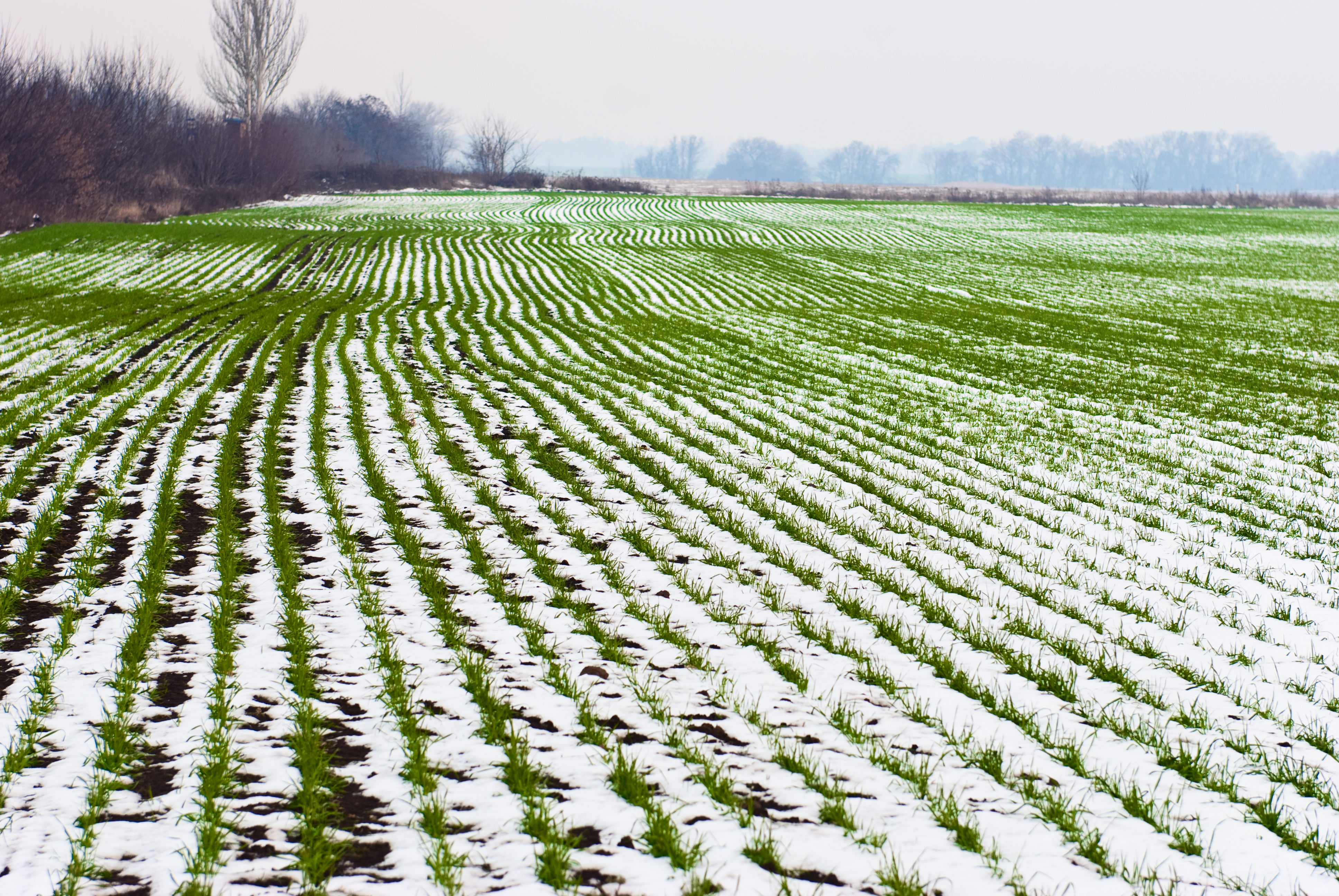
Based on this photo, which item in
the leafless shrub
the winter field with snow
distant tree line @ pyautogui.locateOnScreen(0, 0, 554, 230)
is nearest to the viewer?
the winter field with snow

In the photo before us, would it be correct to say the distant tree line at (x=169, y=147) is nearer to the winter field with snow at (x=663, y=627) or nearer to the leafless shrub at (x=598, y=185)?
the leafless shrub at (x=598, y=185)

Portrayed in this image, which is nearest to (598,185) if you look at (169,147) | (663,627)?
(169,147)

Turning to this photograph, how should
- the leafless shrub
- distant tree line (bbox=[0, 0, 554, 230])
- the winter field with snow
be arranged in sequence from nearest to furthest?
the winter field with snow, distant tree line (bbox=[0, 0, 554, 230]), the leafless shrub

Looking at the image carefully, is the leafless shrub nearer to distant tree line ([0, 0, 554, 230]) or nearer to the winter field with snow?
distant tree line ([0, 0, 554, 230])

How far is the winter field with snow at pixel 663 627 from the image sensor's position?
345 cm

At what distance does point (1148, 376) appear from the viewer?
14.0m

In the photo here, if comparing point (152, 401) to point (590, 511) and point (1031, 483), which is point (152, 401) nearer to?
point (590, 511)

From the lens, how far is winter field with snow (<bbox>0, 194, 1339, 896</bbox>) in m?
3.45

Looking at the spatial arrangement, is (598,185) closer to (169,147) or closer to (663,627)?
(169,147)

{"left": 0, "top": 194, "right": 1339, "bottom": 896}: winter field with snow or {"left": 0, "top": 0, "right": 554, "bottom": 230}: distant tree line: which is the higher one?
{"left": 0, "top": 0, "right": 554, "bottom": 230}: distant tree line

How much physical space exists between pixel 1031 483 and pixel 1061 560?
2022mm

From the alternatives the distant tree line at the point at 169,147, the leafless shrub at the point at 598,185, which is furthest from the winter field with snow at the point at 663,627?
the leafless shrub at the point at 598,185

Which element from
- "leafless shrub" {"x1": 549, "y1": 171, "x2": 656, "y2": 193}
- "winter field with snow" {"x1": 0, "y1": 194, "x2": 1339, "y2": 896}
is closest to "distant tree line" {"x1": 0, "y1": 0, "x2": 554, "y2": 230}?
"leafless shrub" {"x1": 549, "y1": 171, "x2": 656, "y2": 193}

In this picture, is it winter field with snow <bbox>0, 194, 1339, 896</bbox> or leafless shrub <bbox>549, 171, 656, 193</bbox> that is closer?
winter field with snow <bbox>0, 194, 1339, 896</bbox>
